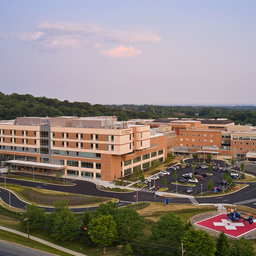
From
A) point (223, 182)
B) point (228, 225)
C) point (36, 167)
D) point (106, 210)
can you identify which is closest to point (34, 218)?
point (106, 210)

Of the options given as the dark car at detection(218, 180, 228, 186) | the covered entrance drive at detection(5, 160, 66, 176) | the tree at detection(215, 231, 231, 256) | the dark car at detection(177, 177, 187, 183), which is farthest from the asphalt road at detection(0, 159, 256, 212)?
the tree at detection(215, 231, 231, 256)

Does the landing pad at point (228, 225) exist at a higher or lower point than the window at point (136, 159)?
lower

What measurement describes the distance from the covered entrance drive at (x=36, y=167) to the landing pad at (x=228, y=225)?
49.6 metres

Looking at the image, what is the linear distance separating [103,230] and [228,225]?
78.6 feet

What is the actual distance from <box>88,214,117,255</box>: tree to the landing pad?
1863 centimetres

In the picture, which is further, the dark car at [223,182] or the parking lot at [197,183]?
the dark car at [223,182]

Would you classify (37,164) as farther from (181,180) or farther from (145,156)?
(181,180)

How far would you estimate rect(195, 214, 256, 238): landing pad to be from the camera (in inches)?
1943

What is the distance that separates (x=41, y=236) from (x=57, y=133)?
48.8 meters

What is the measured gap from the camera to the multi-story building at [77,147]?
84.6 m

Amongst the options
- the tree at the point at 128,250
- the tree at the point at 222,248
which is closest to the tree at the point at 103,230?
the tree at the point at 128,250

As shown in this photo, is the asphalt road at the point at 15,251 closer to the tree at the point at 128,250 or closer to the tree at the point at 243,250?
the tree at the point at 128,250

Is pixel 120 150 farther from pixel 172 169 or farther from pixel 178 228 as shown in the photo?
pixel 178 228

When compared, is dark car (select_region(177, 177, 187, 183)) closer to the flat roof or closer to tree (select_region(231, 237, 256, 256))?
the flat roof
